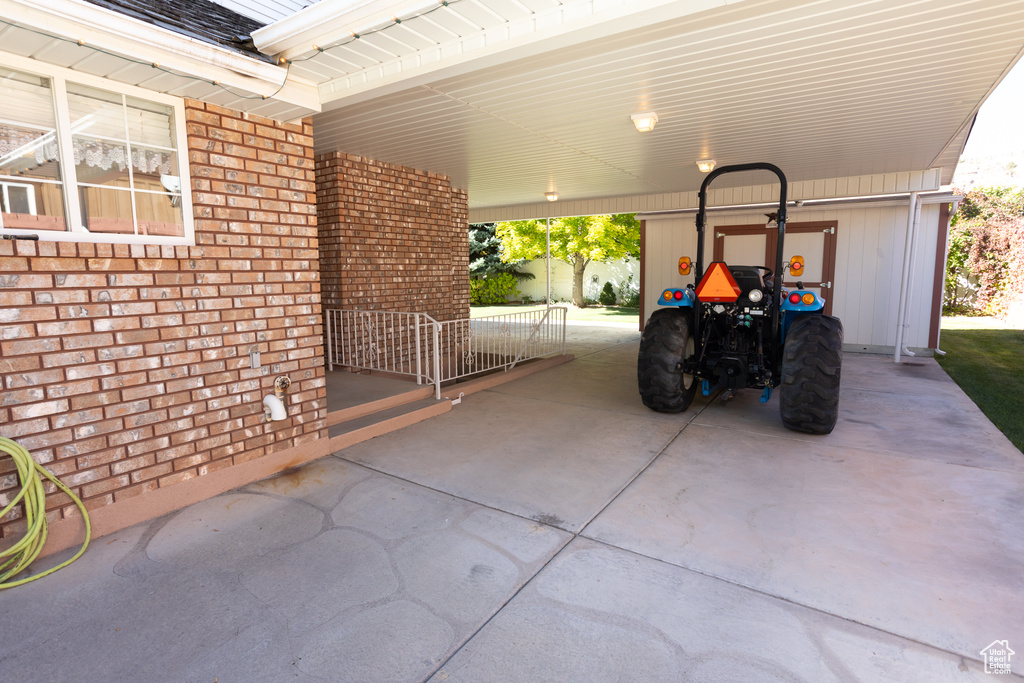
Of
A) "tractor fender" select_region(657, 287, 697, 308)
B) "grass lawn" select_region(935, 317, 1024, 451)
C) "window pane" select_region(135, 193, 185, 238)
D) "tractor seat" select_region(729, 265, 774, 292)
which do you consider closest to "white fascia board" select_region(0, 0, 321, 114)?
"window pane" select_region(135, 193, 185, 238)

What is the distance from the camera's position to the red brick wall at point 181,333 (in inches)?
107

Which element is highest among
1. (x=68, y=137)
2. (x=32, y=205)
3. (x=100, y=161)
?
(x=68, y=137)

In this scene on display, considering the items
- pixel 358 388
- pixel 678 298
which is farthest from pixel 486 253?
pixel 678 298

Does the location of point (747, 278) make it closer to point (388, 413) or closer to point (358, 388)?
point (388, 413)

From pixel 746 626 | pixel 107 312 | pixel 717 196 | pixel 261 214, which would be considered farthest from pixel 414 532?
pixel 717 196

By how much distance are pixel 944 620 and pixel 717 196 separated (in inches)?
346

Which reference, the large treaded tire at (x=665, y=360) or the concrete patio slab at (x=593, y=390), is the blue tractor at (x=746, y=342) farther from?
the concrete patio slab at (x=593, y=390)

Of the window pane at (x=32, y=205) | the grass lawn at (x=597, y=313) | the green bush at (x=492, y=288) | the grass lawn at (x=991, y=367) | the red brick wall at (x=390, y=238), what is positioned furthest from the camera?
the green bush at (x=492, y=288)

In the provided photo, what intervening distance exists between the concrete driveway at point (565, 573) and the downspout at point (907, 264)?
14.7 feet

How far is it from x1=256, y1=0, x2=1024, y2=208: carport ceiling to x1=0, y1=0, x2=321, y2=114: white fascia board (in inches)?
11.1

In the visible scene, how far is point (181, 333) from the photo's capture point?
3.28m

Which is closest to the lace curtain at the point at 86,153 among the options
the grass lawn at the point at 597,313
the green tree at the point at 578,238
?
the grass lawn at the point at 597,313

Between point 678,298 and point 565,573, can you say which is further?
point 678,298

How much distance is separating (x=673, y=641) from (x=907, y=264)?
8734 mm
